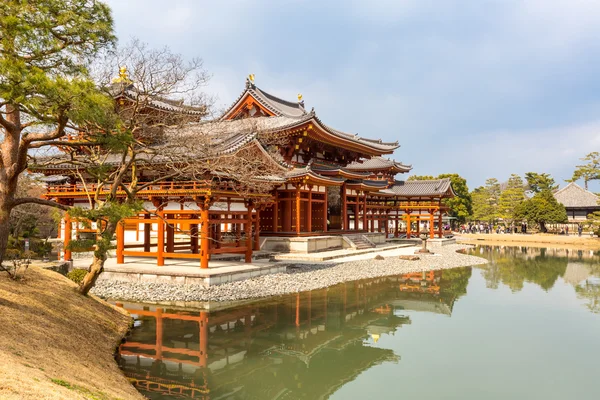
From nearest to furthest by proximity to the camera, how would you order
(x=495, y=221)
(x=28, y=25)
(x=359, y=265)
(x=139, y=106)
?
(x=28, y=25), (x=139, y=106), (x=359, y=265), (x=495, y=221)

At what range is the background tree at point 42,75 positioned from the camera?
7.89 m

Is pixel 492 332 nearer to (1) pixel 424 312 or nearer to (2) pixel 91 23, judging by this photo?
(1) pixel 424 312

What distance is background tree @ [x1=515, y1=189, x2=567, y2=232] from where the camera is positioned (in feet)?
176

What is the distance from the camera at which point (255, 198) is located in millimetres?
19750

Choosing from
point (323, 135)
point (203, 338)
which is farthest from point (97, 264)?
point (323, 135)

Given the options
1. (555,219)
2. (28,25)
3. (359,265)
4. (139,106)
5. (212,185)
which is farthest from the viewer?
(555,219)

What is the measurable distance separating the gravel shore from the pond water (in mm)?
804

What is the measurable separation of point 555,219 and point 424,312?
46.8 m

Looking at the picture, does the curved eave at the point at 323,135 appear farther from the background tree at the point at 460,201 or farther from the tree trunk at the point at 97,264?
the background tree at the point at 460,201

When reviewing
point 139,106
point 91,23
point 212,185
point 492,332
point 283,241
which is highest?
point 91,23

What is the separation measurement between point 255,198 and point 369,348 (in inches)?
403

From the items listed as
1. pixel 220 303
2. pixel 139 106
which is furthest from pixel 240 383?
pixel 139 106

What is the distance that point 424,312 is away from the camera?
49.6 ft

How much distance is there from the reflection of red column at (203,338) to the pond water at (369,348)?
0.15 ft
